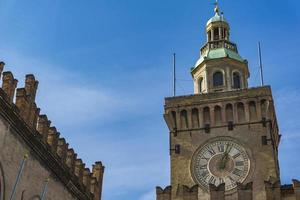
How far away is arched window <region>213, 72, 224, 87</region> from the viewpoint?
39.2 meters

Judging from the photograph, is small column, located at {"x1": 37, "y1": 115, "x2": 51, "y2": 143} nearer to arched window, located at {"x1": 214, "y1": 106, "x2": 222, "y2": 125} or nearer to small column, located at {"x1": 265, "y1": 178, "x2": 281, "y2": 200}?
small column, located at {"x1": 265, "y1": 178, "x2": 281, "y2": 200}

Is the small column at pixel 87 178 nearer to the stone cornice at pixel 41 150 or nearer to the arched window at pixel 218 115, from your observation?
the stone cornice at pixel 41 150

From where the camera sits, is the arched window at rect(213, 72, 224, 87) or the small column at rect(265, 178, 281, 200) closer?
the small column at rect(265, 178, 281, 200)

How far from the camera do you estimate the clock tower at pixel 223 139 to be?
34.3m

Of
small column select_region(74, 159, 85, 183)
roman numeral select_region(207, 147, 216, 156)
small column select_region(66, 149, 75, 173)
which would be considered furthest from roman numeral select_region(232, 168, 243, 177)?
small column select_region(66, 149, 75, 173)

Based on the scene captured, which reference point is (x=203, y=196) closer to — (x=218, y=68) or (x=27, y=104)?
(x=218, y=68)

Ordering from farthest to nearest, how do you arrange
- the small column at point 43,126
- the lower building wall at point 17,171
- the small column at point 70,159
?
the small column at point 70,159 → the small column at point 43,126 → the lower building wall at point 17,171

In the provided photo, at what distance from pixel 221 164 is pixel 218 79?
6.74 metres

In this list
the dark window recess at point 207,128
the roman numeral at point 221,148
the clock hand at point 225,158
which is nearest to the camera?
the clock hand at point 225,158

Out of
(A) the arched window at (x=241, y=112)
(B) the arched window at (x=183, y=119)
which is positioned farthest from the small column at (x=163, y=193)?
(A) the arched window at (x=241, y=112)

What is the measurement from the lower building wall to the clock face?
1604 cm

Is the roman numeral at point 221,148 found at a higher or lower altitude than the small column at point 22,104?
higher

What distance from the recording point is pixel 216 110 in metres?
37.1

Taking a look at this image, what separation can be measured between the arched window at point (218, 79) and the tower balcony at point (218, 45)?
2.53m
